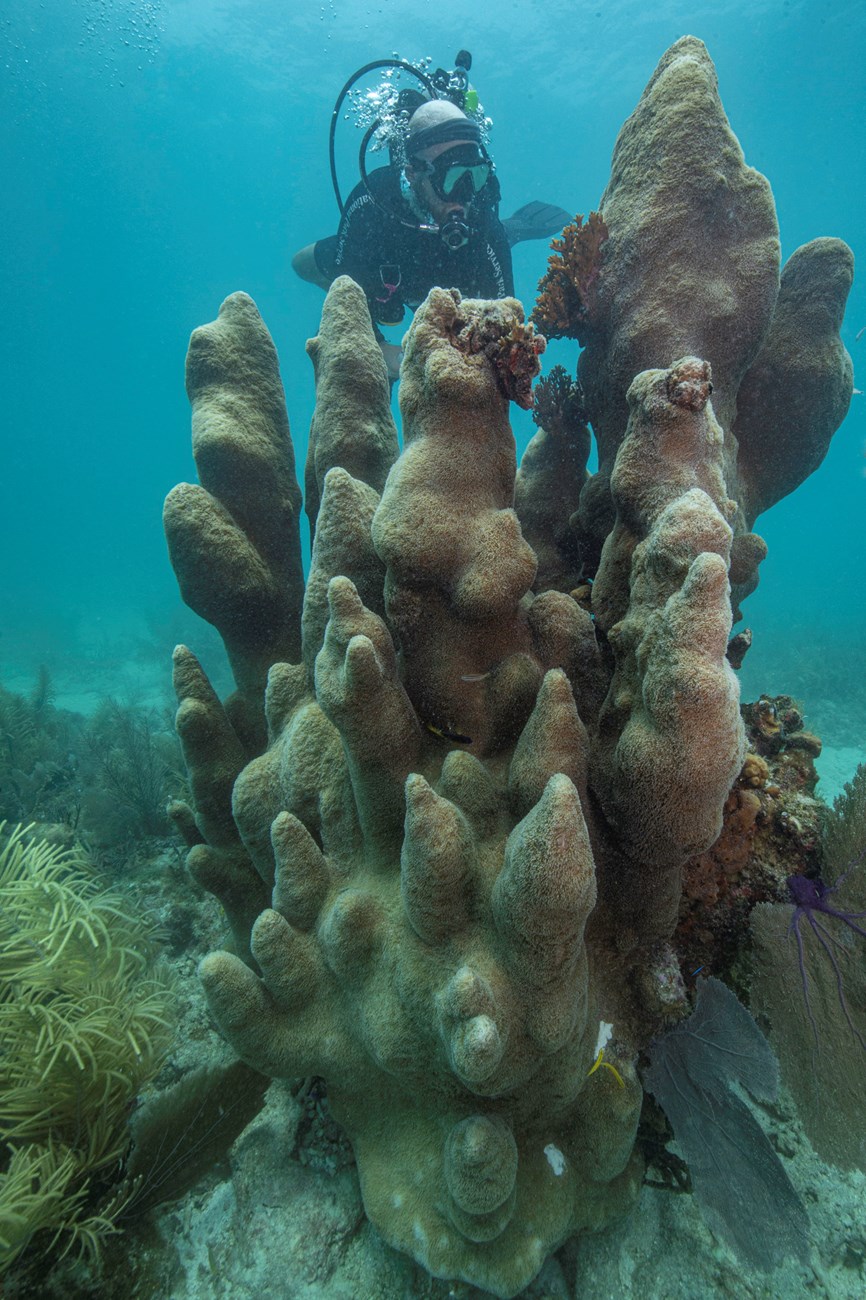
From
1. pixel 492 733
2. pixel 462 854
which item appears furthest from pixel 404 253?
pixel 462 854

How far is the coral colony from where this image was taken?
75.9 inches

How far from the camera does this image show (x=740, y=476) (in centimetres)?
398

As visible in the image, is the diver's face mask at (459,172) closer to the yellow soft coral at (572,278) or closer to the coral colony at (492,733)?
the coral colony at (492,733)

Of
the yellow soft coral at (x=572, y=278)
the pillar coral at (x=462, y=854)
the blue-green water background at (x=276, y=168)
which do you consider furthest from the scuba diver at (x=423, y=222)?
the blue-green water background at (x=276, y=168)

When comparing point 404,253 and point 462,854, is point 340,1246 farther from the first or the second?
point 404,253

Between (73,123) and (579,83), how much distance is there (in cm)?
4479

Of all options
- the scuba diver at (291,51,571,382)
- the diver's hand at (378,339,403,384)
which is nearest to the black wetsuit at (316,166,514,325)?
the scuba diver at (291,51,571,382)

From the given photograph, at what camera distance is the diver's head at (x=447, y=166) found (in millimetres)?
6496

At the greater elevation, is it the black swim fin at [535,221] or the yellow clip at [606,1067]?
the black swim fin at [535,221]

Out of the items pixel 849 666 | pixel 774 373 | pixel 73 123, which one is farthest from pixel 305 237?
pixel 774 373

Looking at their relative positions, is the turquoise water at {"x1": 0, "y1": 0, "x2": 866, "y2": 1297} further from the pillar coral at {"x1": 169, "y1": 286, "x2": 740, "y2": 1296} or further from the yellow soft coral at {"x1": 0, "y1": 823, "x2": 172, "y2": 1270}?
the yellow soft coral at {"x1": 0, "y1": 823, "x2": 172, "y2": 1270}

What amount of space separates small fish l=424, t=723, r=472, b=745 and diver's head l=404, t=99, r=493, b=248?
6.26 metres

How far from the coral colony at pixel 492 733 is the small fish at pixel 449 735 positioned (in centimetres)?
1

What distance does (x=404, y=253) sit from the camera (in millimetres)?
7223
